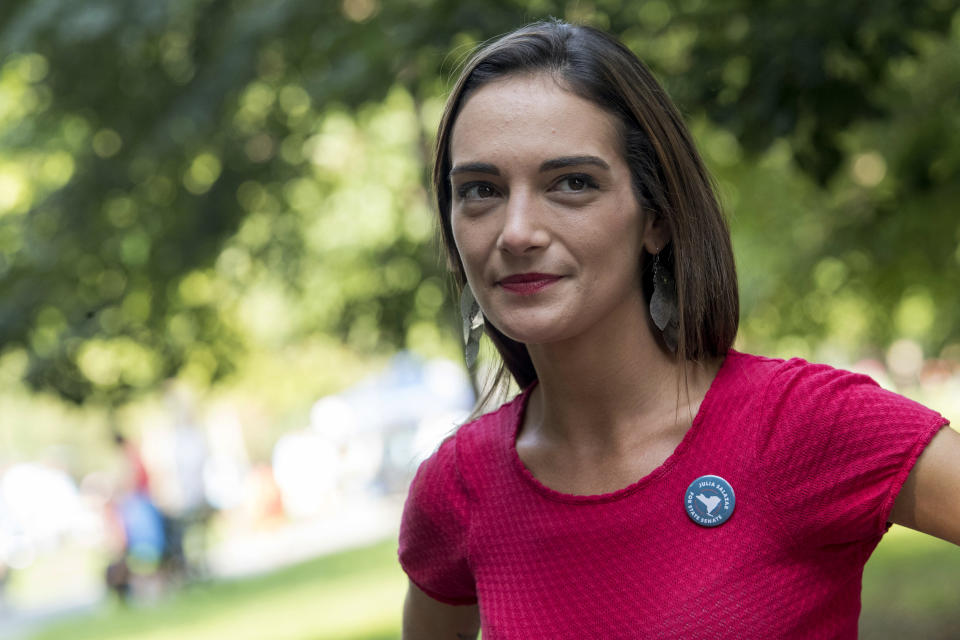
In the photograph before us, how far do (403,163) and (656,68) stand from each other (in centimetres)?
681

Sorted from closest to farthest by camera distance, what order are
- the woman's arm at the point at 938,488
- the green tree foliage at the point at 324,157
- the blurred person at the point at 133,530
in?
1. the woman's arm at the point at 938,488
2. the green tree foliage at the point at 324,157
3. the blurred person at the point at 133,530

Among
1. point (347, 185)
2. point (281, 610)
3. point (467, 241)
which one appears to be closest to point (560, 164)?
point (467, 241)

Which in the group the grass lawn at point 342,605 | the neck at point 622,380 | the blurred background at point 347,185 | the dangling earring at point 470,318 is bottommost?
the grass lawn at point 342,605

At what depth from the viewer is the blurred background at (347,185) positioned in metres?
4.89

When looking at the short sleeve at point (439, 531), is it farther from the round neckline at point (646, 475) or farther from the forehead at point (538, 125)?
the forehead at point (538, 125)

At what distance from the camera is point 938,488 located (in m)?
2.09

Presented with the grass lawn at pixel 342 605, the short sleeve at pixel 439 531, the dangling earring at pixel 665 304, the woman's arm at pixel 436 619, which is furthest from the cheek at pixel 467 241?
the grass lawn at pixel 342 605

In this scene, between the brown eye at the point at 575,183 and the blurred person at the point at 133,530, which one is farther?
the blurred person at the point at 133,530

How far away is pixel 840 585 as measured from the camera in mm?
2227

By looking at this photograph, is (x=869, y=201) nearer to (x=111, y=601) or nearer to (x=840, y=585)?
(x=840, y=585)

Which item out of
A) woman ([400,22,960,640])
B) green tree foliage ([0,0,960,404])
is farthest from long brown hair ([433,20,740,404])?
green tree foliage ([0,0,960,404])

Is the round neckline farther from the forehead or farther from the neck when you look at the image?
the forehead

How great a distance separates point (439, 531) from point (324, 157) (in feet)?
25.7

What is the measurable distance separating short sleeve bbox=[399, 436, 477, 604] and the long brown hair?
52 centimetres
